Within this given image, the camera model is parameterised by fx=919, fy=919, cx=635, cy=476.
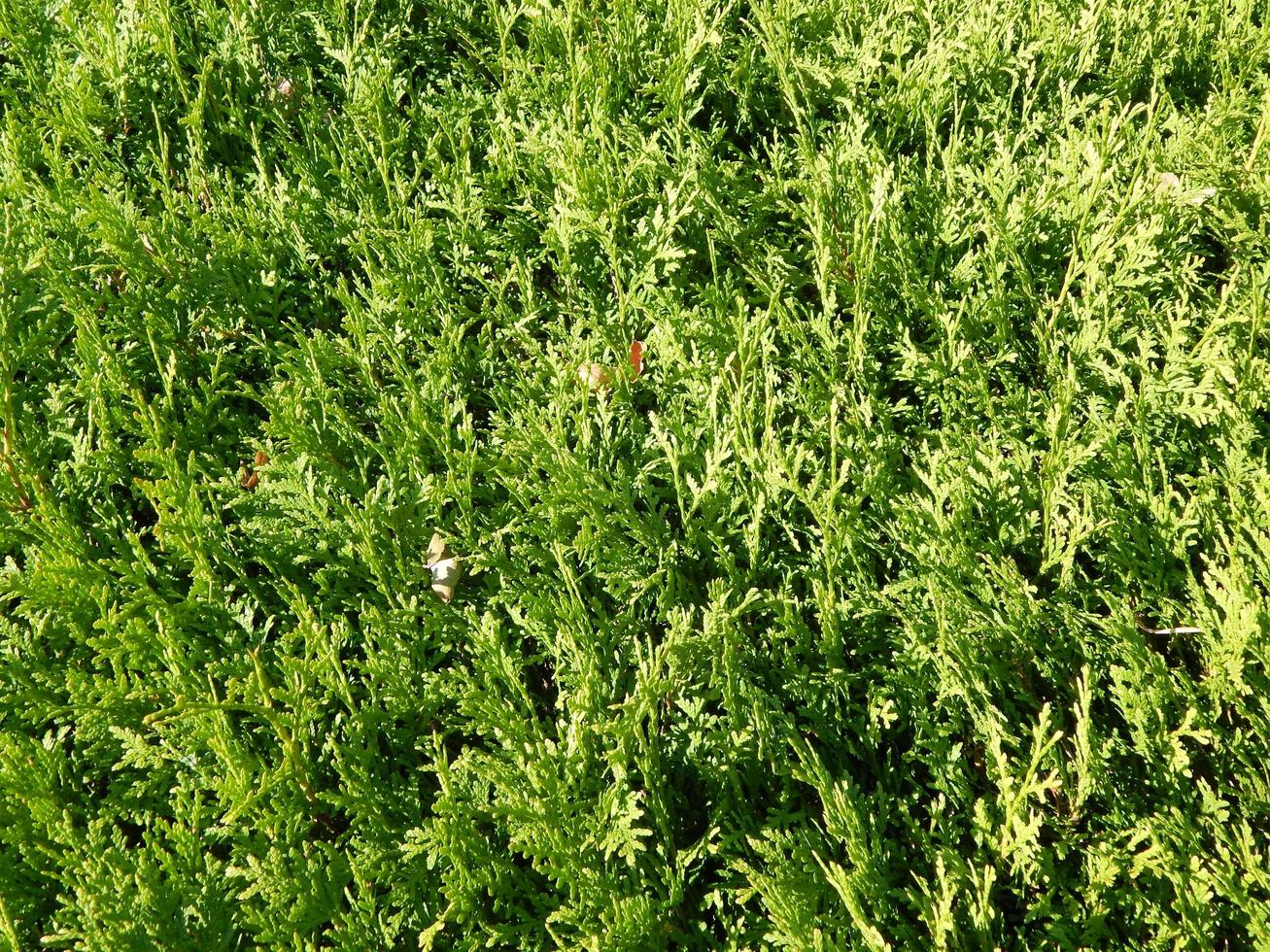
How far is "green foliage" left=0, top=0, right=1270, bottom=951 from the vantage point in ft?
6.39

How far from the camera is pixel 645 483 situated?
7.98 feet

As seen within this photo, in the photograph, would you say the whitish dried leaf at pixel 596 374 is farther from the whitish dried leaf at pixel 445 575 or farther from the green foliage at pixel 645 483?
the whitish dried leaf at pixel 445 575

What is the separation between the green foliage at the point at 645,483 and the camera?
1.95 m

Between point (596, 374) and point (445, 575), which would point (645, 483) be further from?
point (445, 575)

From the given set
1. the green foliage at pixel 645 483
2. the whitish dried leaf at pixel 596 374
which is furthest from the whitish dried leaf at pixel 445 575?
the whitish dried leaf at pixel 596 374

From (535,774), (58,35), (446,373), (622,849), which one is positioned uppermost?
(58,35)

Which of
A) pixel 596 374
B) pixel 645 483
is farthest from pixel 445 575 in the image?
pixel 596 374

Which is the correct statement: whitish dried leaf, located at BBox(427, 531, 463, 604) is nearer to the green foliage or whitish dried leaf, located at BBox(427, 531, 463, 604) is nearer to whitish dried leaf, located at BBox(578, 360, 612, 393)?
the green foliage

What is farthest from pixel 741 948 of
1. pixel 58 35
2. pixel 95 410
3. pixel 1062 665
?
pixel 58 35

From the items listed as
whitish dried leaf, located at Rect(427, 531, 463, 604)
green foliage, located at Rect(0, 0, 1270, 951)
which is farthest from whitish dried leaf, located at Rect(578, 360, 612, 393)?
whitish dried leaf, located at Rect(427, 531, 463, 604)

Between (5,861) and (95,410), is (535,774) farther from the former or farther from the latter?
(95,410)

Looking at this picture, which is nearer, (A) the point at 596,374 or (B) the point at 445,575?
(B) the point at 445,575

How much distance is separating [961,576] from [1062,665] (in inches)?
11.8

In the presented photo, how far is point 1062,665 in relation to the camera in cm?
215
